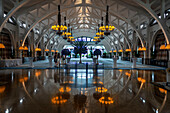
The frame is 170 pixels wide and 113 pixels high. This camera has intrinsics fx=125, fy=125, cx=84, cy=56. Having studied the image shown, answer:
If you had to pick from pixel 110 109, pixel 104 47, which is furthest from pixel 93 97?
pixel 104 47

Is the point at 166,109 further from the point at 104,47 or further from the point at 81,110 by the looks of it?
the point at 104,47

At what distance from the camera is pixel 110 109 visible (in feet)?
9.46

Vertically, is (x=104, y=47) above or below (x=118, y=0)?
below

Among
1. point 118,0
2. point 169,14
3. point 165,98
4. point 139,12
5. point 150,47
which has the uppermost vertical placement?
point 118,0

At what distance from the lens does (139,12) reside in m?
17.2

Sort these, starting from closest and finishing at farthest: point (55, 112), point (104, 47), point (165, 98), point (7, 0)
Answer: point (55, 112) < point (165, 98) < point (7, 0) < point (104, 47)

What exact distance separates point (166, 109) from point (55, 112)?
8.29 ft

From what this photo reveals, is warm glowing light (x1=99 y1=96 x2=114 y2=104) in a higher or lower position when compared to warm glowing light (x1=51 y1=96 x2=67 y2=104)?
lower

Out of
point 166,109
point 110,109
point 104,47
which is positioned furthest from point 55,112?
point 104,47

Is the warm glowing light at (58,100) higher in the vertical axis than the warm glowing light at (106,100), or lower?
higher

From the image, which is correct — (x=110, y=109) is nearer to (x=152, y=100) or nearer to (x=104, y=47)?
(x=152, y=100)

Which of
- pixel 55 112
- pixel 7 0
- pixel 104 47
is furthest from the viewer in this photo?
pixel 104 47

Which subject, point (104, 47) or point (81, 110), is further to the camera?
point (104, 47)

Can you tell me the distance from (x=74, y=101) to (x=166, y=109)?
221 cm
